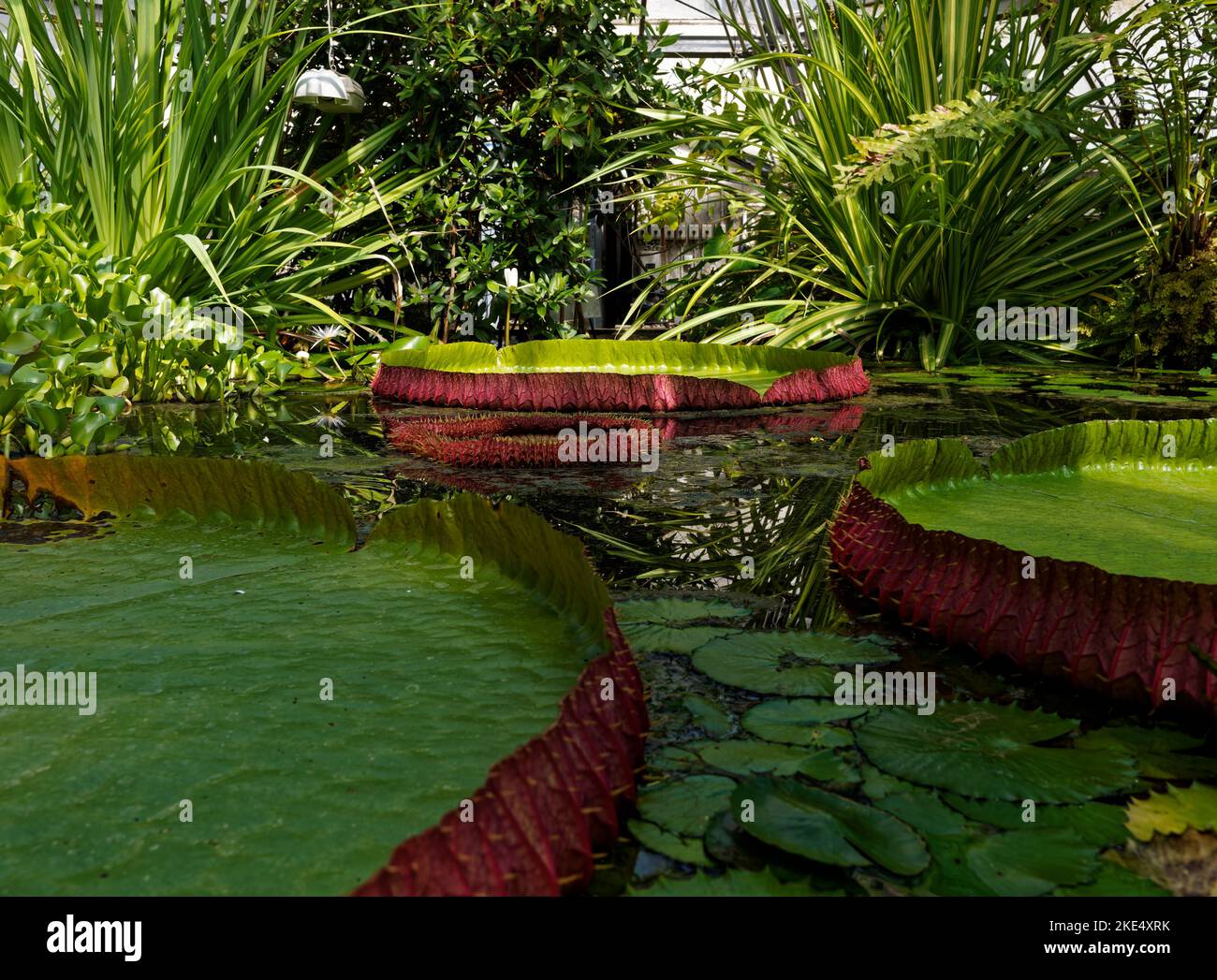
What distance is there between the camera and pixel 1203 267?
3.84 m

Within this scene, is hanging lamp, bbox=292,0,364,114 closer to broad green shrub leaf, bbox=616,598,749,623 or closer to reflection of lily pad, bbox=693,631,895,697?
broad green shrub leaf, bbox=616,598,749,623

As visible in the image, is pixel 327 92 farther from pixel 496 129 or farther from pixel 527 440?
pixel 527 440

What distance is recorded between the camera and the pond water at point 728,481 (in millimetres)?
975

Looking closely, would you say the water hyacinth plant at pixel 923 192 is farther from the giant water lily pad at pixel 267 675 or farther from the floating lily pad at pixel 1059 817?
the floating lily pad at pixel 1059 817

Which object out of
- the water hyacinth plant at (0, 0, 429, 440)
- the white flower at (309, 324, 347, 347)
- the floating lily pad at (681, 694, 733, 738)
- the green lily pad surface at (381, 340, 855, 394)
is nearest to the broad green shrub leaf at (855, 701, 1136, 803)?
the floating lily pad at (681, 694, 733, 738)

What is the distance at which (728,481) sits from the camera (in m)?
1.85

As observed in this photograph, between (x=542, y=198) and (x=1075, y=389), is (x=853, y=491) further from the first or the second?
(x=542, y=198)

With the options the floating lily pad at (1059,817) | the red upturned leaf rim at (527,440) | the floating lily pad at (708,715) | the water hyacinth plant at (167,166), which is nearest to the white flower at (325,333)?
the water hyacinth plant at (167,166)

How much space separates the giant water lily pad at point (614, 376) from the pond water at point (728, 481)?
96 mm

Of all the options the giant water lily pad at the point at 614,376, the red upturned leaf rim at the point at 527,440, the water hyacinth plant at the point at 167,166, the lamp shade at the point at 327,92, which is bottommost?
the red upturned leaf rim at the point at 527,440

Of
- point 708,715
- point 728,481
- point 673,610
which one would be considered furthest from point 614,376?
point 708,715

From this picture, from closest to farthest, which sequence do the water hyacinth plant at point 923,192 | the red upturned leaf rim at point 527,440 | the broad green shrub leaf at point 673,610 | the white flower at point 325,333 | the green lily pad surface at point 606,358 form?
the broad green shrub leaf at point 673,610
the red upturned leaf rim at point 527,440
the green lily pad surface at point 606,358
the white flower at point 325,333
the water hyacinth plant at point 923,192

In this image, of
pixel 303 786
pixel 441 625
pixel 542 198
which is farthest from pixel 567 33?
pixel 303 786

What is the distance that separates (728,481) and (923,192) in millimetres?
2834
